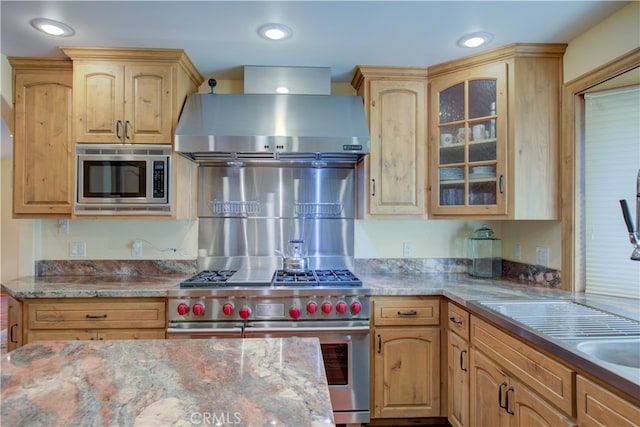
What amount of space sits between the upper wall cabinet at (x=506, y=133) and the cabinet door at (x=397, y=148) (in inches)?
8.7

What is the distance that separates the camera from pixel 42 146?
2488 millimetres

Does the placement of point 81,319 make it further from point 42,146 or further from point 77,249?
point 42,146

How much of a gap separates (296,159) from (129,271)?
1.63 meters

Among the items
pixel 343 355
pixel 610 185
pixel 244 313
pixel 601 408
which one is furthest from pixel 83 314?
pixel 610 185

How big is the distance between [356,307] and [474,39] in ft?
6.15

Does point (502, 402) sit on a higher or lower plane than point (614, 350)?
lower

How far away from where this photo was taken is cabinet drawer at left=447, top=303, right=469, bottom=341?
6.66 feet

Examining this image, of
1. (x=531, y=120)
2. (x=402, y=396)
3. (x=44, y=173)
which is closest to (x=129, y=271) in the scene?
(x=44, y=173)

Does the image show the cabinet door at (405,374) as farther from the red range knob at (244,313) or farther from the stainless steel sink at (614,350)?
the stainless steel sink at (614,350)

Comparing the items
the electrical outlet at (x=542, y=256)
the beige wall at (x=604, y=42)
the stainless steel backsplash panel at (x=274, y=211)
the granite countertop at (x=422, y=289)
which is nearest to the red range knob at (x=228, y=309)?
the granite countertop at (x=422, y=289)

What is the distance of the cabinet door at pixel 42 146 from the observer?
2467mm

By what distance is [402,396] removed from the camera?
7.50ft

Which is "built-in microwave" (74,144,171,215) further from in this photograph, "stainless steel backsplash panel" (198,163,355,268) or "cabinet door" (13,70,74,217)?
"stainless steel backsplash panel" (198,163,355,268)

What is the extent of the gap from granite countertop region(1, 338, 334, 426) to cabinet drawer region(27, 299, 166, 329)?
1.01m
